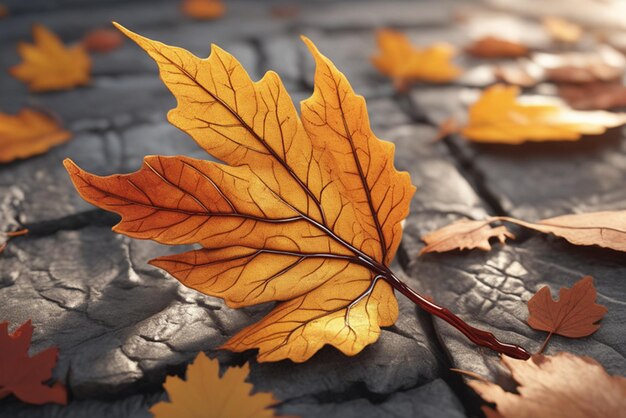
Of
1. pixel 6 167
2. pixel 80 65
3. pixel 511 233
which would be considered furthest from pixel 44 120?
pixel 511 233

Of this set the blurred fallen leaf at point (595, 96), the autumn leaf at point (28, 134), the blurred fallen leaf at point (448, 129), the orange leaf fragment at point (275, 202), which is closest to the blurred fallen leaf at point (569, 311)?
the orange leaf fragment at point (275, 202)

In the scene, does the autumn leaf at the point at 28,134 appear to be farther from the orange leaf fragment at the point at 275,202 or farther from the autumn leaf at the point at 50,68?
the orange leaf fragment at the point at 275,202

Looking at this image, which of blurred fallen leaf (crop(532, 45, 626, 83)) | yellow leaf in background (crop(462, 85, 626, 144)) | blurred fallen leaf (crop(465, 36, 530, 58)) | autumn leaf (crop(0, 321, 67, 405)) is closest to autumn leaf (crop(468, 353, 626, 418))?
autumn leaf (crop(0, 321, 67, 405))

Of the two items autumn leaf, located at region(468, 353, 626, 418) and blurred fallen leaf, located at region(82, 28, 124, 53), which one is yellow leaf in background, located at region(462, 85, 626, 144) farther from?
blurred fallen leaf, located at region(82, 28, 124, 53)

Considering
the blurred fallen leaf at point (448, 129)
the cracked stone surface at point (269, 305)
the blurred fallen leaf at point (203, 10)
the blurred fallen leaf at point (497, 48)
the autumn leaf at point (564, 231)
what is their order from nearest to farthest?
1. the cracked stone surface at point (269, 305)
2. the autumn leaf at point (564, 231)
3. the blurred fallen leaf at point (448, 129)
4. the blurred fallen leaf at point (497, 48)
5. the blurred fallen leaf at point (203, 10)

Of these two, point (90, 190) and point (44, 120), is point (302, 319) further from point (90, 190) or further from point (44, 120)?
point (44, 120)

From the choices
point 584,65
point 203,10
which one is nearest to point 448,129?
point 584,65
